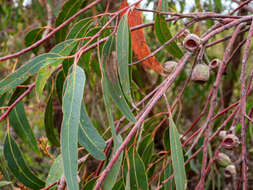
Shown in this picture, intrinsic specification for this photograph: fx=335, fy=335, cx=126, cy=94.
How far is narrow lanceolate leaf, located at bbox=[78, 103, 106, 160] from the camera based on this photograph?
2.34 ft

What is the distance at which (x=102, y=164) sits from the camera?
3.16 feet

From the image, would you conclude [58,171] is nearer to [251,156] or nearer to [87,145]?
[87,145]

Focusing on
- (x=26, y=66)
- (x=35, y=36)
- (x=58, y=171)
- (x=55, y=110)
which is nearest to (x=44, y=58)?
(x=26, y=66)

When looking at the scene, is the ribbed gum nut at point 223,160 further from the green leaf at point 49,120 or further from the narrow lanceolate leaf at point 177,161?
the green leaf at point 49,120

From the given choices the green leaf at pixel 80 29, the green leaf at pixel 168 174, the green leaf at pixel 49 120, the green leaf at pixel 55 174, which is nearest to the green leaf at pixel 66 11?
the green leaf at pixel 80 29

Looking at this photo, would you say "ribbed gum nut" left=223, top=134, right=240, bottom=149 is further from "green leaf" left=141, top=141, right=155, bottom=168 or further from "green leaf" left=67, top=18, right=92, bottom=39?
"green leaf" left=67, top=18, right=92, bottom=39

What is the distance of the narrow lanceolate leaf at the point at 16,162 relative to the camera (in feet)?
3.37

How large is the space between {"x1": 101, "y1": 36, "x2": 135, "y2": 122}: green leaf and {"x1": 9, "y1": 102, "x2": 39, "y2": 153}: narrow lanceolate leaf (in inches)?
14.1

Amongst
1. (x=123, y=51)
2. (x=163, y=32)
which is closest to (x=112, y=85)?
(x=123, y=51)

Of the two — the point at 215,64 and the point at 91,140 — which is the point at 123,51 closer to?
the point at 91,140

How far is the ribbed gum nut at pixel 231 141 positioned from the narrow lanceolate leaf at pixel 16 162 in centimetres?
60

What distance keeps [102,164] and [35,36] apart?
57cm

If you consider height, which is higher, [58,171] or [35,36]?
[35,36]

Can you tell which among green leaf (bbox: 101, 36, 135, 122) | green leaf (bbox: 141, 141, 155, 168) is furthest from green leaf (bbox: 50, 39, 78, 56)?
green leaf (bbox: 141, 141, 155, 168)
